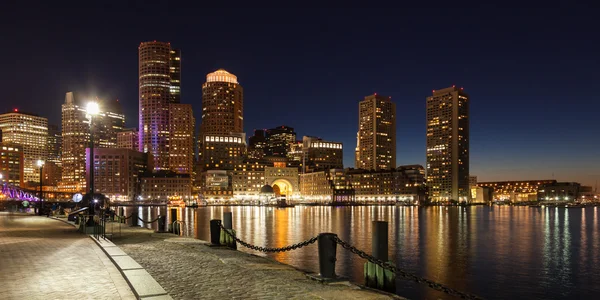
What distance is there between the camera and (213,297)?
12.3 m

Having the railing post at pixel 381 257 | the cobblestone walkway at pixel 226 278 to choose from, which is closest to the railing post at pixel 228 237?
the cobblestone walkway at pixel 226 278

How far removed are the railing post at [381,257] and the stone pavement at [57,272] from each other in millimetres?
7474

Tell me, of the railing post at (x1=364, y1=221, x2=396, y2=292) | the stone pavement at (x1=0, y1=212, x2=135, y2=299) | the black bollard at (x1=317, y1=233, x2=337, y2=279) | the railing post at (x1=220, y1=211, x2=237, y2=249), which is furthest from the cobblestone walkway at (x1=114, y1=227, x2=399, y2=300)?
the railing post at (x1=220, y1=211, x2=237, y2=249)

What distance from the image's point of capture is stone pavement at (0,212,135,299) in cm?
1196

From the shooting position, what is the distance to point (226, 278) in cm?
1513

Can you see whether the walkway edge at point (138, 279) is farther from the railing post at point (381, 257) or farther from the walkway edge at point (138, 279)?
the railing post at point (381, 257)

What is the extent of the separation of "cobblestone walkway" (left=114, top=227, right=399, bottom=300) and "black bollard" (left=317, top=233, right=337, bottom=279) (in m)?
0.49

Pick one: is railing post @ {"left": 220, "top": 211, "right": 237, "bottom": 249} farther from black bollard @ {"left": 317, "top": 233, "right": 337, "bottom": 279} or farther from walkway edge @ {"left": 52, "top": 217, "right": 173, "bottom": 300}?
black bollard @ {"left": 317, "top": 233, "right": 337, "bottom": 279}

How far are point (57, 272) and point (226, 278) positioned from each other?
5368 millimetres

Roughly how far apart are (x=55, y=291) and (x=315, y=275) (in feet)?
25.3

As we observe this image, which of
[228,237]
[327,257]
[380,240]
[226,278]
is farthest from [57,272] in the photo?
[228,237]

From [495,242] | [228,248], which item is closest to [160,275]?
[228,248]

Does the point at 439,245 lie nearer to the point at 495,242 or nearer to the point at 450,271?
the point at 495,242

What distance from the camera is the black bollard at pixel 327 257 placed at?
48.7ft
